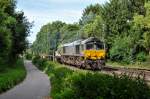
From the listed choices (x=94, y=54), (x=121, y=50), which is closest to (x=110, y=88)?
(x=94, y=54)

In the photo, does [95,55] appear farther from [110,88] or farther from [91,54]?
[110,88]

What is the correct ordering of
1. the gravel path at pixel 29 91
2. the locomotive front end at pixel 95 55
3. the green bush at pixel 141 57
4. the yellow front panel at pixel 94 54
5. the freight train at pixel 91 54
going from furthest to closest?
the green bush at pixel 141 57 < the yellow front panel at pixel 94 54 < the freight train at pixel 91 54 < the locomotive front end at pixel 95 55 < the gravel path at pixel 29 91

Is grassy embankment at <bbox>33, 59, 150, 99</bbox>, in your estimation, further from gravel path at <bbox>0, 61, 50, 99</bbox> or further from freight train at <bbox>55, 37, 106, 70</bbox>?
freight train at <bbox>55, 37, 106, 70</bbox>

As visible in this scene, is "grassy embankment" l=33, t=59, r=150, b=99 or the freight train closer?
"grassy embankment" l=33, t=59, r=150, b=99

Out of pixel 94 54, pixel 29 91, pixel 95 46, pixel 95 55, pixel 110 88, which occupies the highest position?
pixel 95 46

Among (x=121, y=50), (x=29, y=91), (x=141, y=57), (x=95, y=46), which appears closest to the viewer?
(x=29, y=91)

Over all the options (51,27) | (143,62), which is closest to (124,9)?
(143,62)

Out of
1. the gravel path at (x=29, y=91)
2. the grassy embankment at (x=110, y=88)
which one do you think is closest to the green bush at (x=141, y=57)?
the gravel path at (x=29, y=91)

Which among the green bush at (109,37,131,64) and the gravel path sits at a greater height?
the green bush at (109,37,131,64)

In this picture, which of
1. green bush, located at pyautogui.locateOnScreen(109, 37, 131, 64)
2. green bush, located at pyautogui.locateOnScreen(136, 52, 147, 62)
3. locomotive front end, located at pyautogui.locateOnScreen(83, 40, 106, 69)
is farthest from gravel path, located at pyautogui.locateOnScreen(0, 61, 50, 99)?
green bush, located at pyautogui.locateOnScreen(109, 37, 131, 64)

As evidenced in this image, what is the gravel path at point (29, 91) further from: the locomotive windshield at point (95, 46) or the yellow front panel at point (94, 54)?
the locomotive windshield at point (95, 46)

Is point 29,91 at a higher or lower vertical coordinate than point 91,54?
lower

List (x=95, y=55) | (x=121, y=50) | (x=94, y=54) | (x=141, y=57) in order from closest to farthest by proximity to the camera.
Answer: (x=95, y=55), (x=94, y=54), (x=141, y=57), (x=121, y=50)

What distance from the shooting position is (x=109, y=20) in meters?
84.6
